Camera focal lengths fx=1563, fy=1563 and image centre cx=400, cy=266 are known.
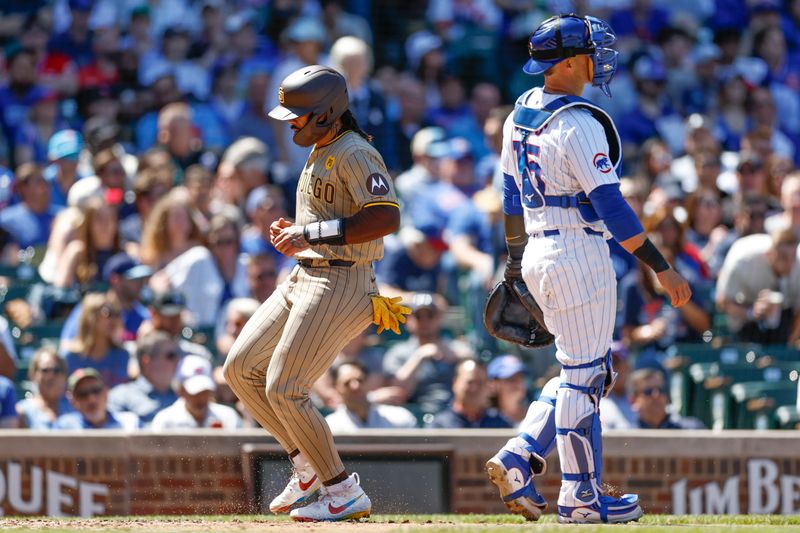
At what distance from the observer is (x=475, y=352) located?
10.0m

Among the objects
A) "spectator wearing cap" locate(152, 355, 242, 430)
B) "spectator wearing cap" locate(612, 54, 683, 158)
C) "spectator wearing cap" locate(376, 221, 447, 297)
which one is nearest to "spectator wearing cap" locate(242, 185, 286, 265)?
"spectator wearing cap" locate(376, 221, 447, 297)

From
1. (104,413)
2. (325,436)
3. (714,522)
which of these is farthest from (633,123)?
(325,436)

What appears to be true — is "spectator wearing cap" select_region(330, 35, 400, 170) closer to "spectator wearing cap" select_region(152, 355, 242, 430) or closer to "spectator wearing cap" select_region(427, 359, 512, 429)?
"spectator wearing cap" select_region(427, 359, 512, 429)

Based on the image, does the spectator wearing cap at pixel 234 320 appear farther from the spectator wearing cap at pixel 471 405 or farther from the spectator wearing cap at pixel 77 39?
the spectator wearing cap at pixel 77 39

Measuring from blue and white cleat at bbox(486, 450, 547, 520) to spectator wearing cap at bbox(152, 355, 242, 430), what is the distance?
2877 mm

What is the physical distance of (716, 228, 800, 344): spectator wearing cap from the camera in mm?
10133

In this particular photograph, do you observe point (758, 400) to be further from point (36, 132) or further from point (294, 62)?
point (36, 132)

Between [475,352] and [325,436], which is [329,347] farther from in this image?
[475,352]

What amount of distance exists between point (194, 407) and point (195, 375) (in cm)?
20

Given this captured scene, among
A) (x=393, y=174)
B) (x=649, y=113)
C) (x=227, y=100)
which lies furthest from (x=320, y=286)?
(x=649, y=113)

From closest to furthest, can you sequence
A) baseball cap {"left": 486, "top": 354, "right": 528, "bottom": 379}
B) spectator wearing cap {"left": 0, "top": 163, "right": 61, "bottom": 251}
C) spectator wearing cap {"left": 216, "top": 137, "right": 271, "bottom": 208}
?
baseball cap {"left": 486, "top": 354, "right": 528, "bottom": 379}
spectator wearing cap {"left": 0, "top": 163, "right": 61, "bottom": 251}
spectator wearing cap {"left": 216, "top": 137, "right": 271, "bottom": 208}

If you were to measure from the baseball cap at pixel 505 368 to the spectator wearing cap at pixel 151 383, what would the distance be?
5.99ft

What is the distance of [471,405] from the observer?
888 cm

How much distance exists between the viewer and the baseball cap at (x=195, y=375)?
8359 millimetres
